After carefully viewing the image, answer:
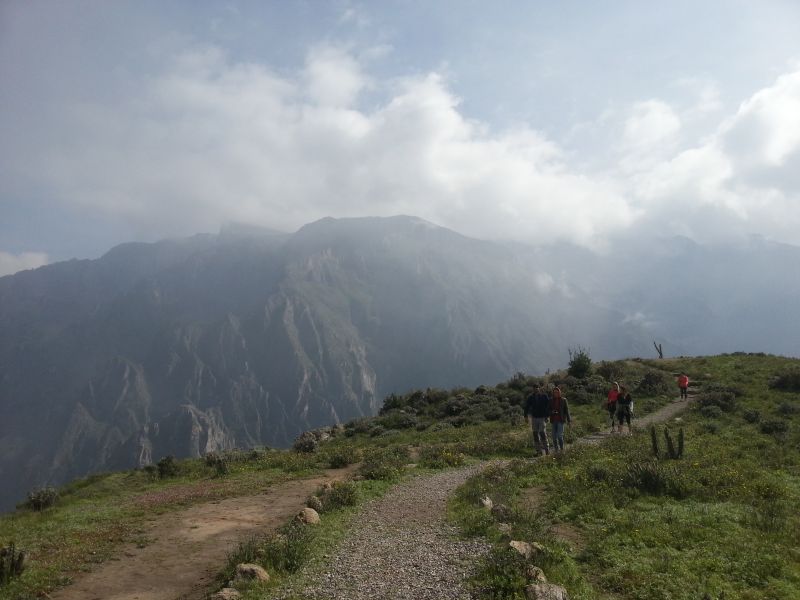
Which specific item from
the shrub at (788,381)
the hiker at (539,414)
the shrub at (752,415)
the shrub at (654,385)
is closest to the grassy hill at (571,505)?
the shrub at (752,415)

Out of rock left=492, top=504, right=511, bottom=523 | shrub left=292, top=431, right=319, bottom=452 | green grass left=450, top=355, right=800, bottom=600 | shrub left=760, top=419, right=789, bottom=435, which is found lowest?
shrub left=292, top=431, right=319, bottom=452

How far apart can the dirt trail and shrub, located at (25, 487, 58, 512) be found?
28.0 ft

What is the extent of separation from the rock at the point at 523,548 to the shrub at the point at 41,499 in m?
20.1

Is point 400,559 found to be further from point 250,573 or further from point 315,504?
point 315,504

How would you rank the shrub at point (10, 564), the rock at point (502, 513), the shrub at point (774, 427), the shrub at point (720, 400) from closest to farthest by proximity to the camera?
the shrub at point (10, 564), the rock at point (502, 513), the shrub at point (774, 427), the shrub at point (720, 400)

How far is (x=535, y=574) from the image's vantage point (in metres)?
7.81

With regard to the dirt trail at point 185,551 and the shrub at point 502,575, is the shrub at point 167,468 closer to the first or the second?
the dirt trail at point 185,551

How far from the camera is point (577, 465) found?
56.1 feet

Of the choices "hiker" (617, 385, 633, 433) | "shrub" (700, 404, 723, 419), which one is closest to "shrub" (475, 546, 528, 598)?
"hiker" (617, 385, 633, 433)

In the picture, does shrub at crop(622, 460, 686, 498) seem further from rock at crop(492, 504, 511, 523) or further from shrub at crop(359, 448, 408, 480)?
shrub at crop(359, 448, 408, 480)

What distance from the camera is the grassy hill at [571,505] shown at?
847 cm

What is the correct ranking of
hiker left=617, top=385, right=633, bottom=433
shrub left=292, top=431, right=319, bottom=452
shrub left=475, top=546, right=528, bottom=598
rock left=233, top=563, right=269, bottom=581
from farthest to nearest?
1. shrub left=292, top=431, right=319, bottom=452
2. hiker left=617, top=385, right=633, bottom=433
3. rock left=233, top=563, right=269, bottom=581
4. shrub left=475, top=546, right=528, bottom=598

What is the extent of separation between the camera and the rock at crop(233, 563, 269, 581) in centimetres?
863

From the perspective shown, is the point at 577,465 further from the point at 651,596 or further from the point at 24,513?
the point at 24,513
